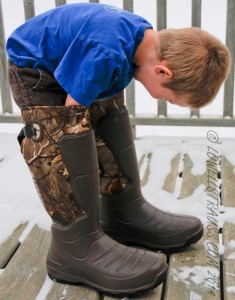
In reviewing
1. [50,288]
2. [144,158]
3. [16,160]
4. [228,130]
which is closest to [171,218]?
[50,288]

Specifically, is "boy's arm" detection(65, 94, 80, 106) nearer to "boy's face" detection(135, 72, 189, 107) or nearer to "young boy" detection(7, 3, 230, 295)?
"young boy" detection(7, 3, 230, 295)

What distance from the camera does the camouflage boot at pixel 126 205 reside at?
67.2 inches

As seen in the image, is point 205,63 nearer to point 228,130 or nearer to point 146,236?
point 146,236

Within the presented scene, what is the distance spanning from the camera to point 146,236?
1775 millimetres

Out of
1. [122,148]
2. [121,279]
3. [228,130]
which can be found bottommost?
[228,130]

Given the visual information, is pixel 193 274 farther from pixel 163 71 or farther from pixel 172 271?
pixel 163 71

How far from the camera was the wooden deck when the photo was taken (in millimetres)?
1534

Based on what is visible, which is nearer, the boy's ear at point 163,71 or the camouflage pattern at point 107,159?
the boy's ear at point 163,71

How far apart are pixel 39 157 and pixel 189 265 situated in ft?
1.97

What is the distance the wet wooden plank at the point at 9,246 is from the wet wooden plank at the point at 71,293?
232mm

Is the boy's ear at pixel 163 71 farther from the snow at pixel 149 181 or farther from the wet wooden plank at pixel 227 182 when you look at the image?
the wet wooden plank at pixel 227 182

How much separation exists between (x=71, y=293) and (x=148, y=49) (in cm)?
75

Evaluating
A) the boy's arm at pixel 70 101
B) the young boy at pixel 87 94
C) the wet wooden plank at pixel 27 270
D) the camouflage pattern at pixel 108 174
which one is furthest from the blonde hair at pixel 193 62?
the wet wooden plank at pixel 27 270

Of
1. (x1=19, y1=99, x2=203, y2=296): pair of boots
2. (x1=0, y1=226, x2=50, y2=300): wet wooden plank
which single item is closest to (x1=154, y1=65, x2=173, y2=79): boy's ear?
(x1=19, y1=99, x2=203, y2=296): pair of boots
